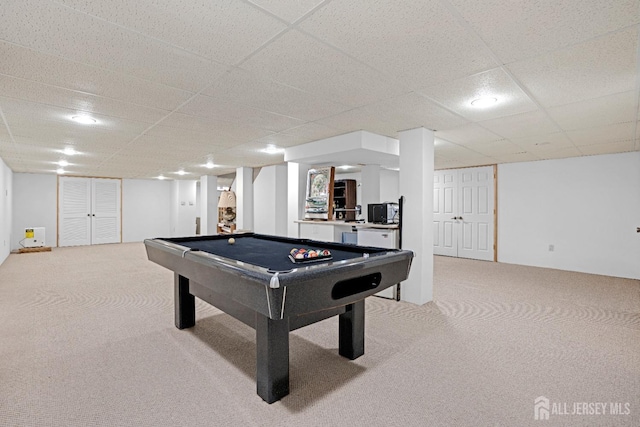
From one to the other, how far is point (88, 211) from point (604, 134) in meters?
12.1

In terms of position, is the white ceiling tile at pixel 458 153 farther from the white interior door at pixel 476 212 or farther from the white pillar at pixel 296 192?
the white pillar at pixel 296 192

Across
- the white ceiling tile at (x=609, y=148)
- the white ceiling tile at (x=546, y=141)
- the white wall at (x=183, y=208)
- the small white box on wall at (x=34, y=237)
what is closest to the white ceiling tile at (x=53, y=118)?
the white ceiling tile at (x=546, y=141)

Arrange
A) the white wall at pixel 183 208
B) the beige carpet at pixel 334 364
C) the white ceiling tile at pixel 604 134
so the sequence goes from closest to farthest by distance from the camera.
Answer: the beige carpet at pixel 334 364, the white ceiling tile at pixel 604 134, the white wall at pixel 183 208

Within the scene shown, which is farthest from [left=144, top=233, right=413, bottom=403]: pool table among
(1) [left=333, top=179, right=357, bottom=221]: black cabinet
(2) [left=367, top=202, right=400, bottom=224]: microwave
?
(1) [left=333, top=179, right=357, bottom=221]: black cabinet

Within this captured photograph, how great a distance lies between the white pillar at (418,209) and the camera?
154 inches

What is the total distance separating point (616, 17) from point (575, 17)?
0.69 ft

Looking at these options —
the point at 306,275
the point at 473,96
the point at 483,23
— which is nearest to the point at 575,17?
the point at 483,23

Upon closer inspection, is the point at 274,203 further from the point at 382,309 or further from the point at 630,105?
the point at 630,105

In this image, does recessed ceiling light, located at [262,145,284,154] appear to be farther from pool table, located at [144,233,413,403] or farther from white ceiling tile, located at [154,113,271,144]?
pool table, located at [144,233,413,403]

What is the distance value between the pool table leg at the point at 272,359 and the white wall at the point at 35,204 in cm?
997

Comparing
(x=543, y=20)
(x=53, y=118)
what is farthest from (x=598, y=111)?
(x=53, y=118)

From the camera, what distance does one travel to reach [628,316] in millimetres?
3510

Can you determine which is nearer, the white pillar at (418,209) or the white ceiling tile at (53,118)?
the white ceiling tile at (53,118)

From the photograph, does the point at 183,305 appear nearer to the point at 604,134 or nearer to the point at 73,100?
the point at 73,100
